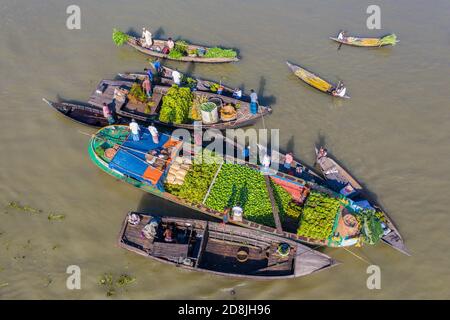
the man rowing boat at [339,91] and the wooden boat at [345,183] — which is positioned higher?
the man rowing boat at [339,91]

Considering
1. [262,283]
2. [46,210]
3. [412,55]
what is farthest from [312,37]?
[46,210]

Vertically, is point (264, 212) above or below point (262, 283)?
above

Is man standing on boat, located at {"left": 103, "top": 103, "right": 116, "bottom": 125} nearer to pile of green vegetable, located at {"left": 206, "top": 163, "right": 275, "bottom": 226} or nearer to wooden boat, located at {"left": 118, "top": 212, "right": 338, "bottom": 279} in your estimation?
wooden boat, located at {"left": 118, "top": 212, "right": 338, "bottom": 279}

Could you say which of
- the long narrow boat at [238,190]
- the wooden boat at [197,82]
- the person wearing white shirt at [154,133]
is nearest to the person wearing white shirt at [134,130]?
the long narrow boat at [238,190]

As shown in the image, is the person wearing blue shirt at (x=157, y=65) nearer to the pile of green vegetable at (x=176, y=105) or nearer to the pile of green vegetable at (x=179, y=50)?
the pile of green vegetable at (x=179, y=50)

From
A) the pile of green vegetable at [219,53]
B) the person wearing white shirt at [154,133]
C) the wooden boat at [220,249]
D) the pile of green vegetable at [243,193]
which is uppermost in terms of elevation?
the pile of green vegetable at [219,53]
